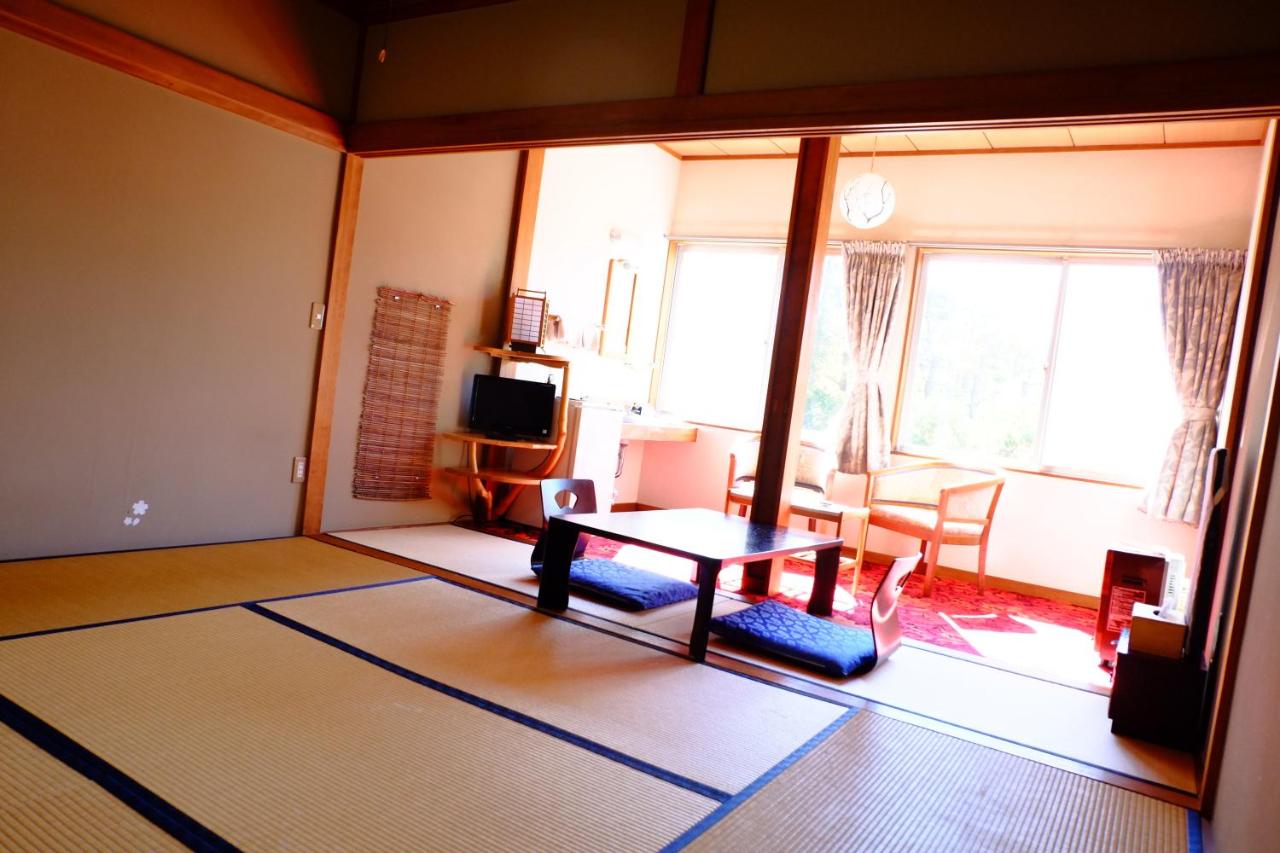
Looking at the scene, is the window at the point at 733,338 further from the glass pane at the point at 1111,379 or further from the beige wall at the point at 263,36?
the beige wall at the point at 263,36

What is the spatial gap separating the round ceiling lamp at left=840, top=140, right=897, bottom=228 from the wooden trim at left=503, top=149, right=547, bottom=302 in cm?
197

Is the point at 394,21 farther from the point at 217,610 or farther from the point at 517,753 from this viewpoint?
the point at 517,753

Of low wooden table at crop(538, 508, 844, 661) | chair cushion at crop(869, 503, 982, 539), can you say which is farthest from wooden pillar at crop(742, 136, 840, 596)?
chair cushion at crop(869, 503, 982, 539)

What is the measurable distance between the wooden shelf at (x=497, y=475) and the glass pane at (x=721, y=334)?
1987 mm

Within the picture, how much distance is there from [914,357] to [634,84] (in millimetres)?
3586

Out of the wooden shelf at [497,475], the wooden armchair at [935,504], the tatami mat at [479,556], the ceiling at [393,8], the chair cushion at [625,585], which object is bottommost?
the tatami mat at [479,556]

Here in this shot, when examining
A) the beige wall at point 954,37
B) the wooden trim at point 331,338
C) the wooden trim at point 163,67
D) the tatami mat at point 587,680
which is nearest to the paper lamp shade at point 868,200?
the beige wall at point 954,37

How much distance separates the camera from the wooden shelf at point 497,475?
5309 millimetres

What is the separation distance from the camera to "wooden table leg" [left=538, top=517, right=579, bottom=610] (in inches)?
145

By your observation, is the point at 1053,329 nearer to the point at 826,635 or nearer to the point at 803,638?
the point at 826,635

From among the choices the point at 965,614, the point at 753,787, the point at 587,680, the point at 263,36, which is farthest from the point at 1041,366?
the point at 263,36

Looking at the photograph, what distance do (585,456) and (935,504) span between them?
238 cm

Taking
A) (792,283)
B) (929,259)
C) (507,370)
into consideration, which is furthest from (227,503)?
(929,259)

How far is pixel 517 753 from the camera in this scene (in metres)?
2.24
